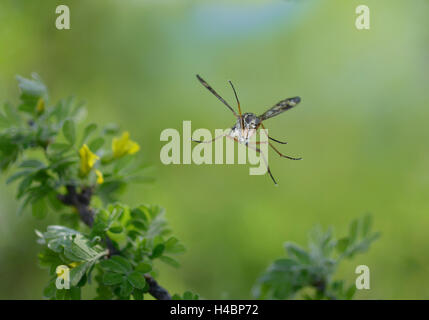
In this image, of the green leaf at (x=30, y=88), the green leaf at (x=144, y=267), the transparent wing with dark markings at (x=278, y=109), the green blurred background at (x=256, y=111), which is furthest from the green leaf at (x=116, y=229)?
the green blurred background at (x=256, y=111)

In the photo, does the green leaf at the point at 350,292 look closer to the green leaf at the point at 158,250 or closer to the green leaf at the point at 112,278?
the green leaf at the point at 158,250

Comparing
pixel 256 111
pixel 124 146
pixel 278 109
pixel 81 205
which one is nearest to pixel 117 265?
pixel 81 205

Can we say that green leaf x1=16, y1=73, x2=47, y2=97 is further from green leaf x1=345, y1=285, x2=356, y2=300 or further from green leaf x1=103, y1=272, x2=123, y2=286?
green leaf x1=345, y1=285, x2=356, y2=300

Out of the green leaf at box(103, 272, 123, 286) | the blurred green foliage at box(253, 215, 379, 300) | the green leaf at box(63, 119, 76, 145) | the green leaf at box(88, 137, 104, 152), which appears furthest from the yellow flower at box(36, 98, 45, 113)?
the blurred green foliage at box(253, 215, 379, 300)

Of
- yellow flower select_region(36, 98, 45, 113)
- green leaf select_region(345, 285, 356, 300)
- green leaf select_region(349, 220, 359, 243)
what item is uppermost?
yellow flower select_region(36, 98, 45, 113)

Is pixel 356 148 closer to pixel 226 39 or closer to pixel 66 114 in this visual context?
pixel 226 39

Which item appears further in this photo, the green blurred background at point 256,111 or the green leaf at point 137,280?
the green blurred background at point 256,111
